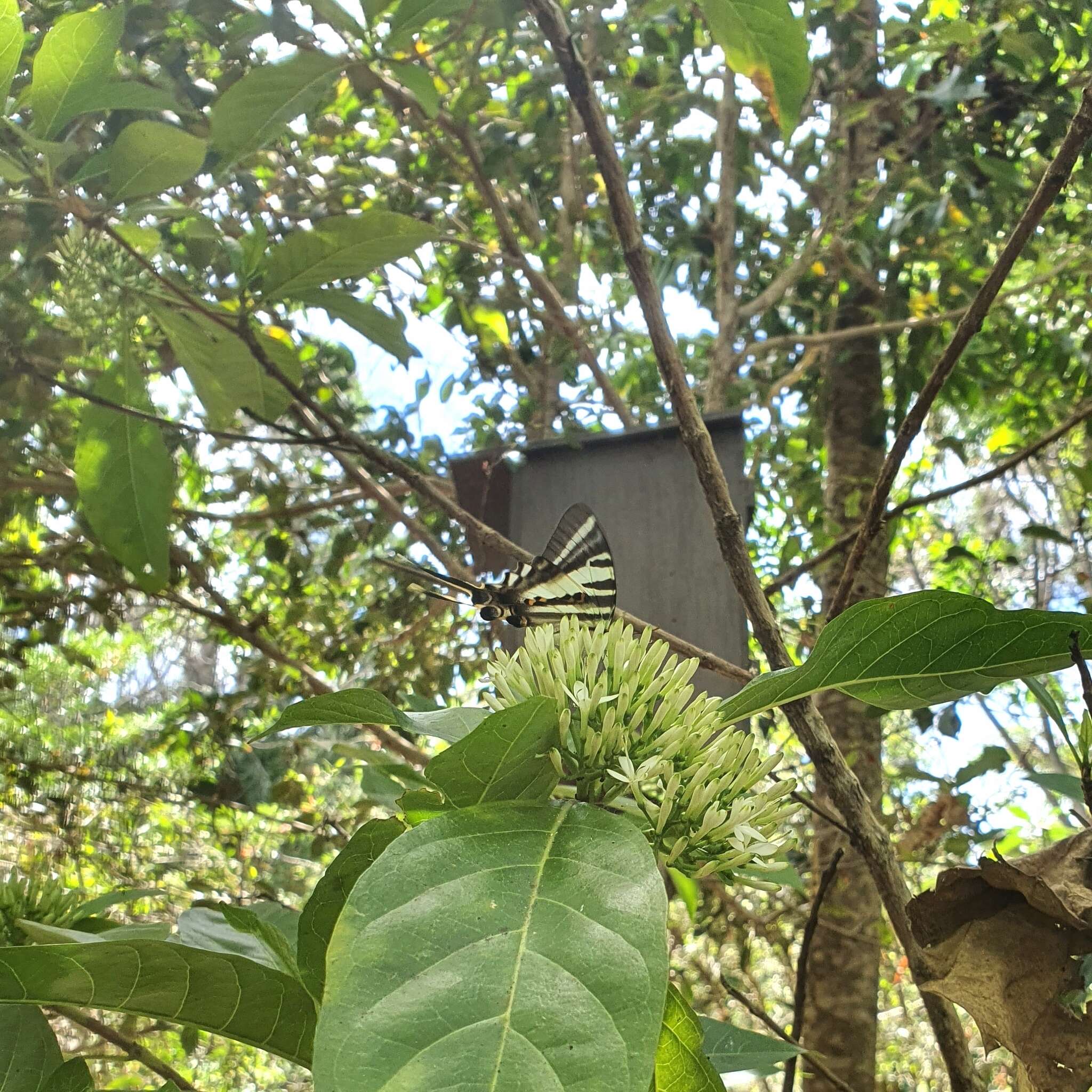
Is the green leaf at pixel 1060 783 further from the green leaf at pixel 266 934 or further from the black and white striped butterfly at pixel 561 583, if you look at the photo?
the green leaf at pixel 266 934

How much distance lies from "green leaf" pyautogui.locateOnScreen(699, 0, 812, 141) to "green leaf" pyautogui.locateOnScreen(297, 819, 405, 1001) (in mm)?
586

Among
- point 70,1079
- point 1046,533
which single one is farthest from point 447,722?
point 1046,533

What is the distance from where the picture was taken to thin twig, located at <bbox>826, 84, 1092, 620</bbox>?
1.78ft

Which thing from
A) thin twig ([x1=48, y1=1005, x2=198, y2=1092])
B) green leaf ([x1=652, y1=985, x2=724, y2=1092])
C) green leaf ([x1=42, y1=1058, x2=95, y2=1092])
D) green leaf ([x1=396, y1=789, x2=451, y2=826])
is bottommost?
thin twig ([x1=48, y1=1005, x2=198, y2=1092])

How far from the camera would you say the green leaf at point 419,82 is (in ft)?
2.90

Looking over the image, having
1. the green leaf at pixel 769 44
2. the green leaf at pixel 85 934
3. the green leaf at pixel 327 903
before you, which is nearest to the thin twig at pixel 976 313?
the green leaf at pixel 769 44

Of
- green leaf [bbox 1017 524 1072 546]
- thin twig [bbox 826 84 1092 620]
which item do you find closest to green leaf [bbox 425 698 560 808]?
thin twig [bbox 826 84 1092 620]

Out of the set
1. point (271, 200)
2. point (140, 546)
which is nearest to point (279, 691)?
point (140, 546)

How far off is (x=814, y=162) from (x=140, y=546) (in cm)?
148

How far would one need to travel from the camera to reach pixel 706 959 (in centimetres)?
264

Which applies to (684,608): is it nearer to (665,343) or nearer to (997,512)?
(665,343)

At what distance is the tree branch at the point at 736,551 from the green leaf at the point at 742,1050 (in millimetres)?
100

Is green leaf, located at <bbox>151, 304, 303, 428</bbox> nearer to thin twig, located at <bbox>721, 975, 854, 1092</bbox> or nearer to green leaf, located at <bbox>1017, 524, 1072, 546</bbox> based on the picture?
thin twig, located at <bbox>721, 975, 854, 1092</bbox>

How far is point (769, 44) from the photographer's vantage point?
2.13 feet
